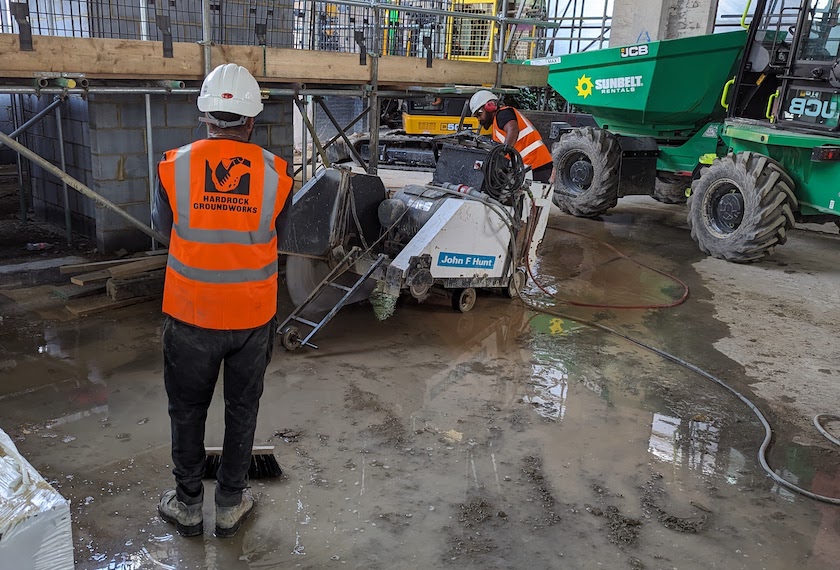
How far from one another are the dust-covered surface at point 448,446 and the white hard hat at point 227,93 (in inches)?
64.6

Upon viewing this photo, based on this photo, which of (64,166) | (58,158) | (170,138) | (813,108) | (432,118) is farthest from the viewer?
(432,118)

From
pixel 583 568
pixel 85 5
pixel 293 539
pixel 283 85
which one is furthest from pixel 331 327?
pixel 85 5

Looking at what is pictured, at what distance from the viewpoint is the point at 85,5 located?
20.9 ft

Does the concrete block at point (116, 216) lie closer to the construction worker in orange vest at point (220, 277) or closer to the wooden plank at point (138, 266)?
the wooden plank at point (138, 266)

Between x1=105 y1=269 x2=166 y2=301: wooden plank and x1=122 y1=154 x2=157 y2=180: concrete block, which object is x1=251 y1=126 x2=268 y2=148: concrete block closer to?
x1=122 y1=154 x2=157 y2=180: concrete block

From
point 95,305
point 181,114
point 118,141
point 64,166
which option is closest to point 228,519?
point 95,305

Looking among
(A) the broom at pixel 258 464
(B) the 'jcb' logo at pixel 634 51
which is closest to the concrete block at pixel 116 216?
(A) the broom at pixel 258 464

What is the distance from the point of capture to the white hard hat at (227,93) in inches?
110

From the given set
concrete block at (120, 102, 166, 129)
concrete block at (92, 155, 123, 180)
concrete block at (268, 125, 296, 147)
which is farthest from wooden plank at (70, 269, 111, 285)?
concrete block at (268, 125, 296, 147)

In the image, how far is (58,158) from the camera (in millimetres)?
7012

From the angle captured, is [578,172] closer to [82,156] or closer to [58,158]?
[82,156]

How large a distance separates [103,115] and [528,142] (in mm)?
3517

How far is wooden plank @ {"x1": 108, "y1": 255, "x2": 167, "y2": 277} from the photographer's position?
18.2ft

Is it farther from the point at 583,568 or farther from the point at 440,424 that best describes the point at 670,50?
the point at 583,568
